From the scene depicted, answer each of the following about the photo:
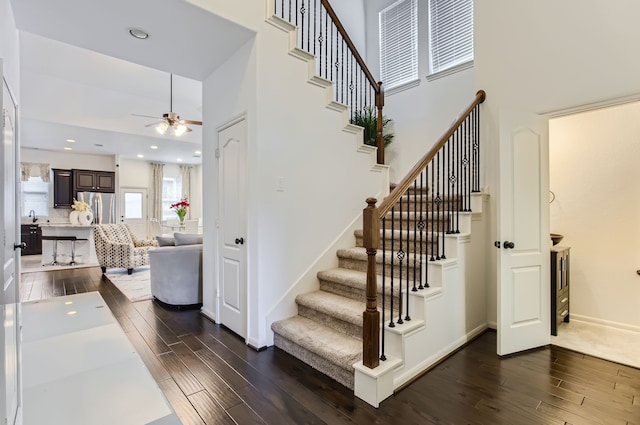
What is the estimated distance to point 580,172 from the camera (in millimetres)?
3582

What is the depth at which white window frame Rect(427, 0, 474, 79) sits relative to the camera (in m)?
4.21

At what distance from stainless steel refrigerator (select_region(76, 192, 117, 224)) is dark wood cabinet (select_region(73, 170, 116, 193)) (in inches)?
6.2

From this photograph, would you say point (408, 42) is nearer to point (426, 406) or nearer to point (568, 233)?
point (568, 233)

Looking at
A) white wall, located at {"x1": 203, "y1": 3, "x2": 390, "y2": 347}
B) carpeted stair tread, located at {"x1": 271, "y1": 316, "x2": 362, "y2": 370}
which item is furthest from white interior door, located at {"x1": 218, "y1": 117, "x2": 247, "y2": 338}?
carpeted stair tread, located at {"x1": 271, "y1": 316, "x2": 362, "y2": 370}

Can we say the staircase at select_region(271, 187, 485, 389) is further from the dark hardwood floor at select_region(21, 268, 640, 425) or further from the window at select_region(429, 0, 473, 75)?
the window at select_region(429, 0, 473, 75)

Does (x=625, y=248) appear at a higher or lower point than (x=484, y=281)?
higher

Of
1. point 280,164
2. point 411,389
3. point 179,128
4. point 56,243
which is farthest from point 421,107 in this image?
point 56,243

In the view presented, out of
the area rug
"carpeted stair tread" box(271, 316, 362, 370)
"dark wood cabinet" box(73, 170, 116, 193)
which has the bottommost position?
the area rug

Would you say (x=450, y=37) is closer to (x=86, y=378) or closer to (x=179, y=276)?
(x=179, y=276)

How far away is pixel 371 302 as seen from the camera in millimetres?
2125

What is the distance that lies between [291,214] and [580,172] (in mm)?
3320

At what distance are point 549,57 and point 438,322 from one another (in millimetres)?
2657

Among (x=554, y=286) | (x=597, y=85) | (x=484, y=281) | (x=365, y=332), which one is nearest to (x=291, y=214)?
(x=365, y=332)

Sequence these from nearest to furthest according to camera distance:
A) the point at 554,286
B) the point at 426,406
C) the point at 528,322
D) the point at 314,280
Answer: the point at 426,406, the point at 528,322, the point at 554,286, the point at 314,280
